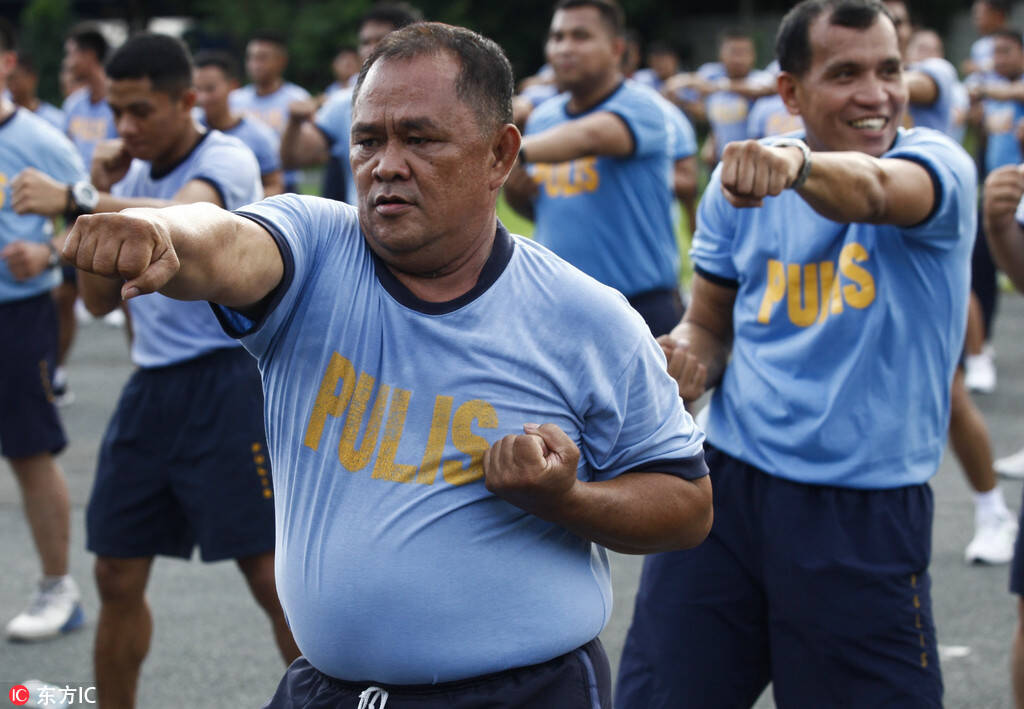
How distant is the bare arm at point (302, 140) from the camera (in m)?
8.98

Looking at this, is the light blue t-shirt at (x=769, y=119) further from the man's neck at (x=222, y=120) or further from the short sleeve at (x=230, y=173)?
the short sleeve at (x=230, y=173)

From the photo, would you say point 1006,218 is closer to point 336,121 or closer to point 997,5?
point 336,121

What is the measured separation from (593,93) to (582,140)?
43 centimetres

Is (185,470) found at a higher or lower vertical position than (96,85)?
higher

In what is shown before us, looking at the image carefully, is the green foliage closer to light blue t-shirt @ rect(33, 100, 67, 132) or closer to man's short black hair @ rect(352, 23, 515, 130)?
light blue t-shirt @ rect(33, 100, 67, 132)

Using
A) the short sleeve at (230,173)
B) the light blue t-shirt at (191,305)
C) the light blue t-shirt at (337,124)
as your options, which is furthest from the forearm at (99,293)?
the light blue t-shirt at (337,124)

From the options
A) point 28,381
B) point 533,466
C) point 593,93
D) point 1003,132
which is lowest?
point 28,381

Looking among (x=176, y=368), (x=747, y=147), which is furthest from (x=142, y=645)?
(x=747, y=147)

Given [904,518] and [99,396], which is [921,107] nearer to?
[904,518]

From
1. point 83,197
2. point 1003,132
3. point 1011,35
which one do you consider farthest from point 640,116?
point 1011,35

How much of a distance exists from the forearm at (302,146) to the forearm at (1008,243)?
579 centimetres

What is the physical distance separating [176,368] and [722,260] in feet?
6.07

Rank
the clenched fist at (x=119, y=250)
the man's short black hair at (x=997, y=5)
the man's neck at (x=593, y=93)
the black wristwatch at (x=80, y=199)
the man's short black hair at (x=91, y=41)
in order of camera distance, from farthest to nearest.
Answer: the man's short black hair at (x=997, y=5) → the man's short black hair at (x=91, y=41) → the man's neck at (x=593, y=93) → the black wristwatch at (x=80, y=199) → the clenched fist at (x=119, y=250)

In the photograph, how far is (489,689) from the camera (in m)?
2.28
